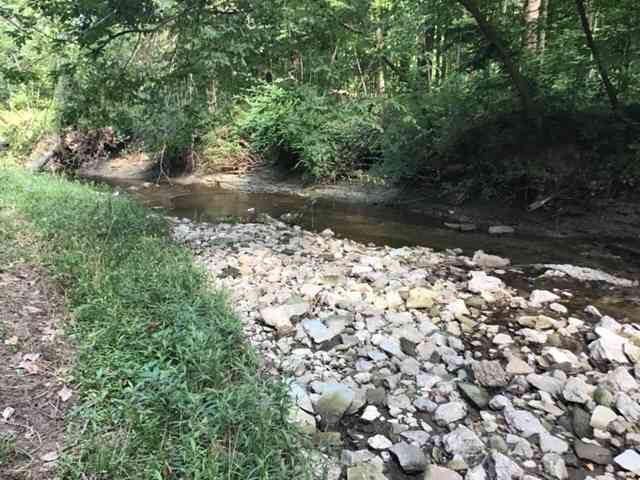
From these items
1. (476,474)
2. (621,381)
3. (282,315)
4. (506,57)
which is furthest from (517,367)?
(506,57)

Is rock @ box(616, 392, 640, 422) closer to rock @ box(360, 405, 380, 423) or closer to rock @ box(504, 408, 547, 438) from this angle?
rock @ box(504, 408, 547, 438)

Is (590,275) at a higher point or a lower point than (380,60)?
lower

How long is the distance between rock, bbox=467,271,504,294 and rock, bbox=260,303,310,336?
1.82m

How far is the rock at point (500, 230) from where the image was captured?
23.8ft

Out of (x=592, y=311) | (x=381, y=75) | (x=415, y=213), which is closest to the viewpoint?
(x=592, y=311)

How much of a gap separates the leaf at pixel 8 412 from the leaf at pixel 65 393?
0.19 meters

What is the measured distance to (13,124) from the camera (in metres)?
15.2

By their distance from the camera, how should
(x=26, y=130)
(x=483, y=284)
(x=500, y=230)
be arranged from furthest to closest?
(x=26, y=130)
(x=500, y=230)
(x=483, y=284)

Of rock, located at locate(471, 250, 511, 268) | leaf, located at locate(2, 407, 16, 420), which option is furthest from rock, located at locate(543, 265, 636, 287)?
leaf, located at locate(2, 407, 16, 420)

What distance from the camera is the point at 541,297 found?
4.57 meters

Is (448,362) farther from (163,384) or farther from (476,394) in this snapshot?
(163,384)

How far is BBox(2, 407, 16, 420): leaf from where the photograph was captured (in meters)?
2.07

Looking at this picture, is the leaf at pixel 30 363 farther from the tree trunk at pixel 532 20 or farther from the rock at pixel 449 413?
the tree trunk at pixel 532 20

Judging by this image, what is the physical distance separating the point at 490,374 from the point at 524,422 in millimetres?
486
